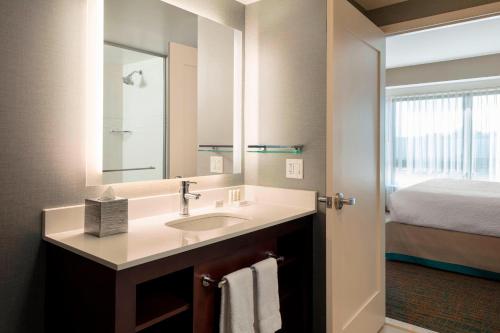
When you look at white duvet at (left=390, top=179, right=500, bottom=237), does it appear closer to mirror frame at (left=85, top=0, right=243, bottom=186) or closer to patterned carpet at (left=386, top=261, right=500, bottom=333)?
patterned carpet at (left=386, top=261, right=500, bottom=333)

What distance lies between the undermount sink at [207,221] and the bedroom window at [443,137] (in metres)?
5.05

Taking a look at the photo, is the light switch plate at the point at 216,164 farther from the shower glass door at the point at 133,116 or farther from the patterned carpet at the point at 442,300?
the patterned carpet at the point at 442,300

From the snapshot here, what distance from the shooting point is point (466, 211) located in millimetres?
3307

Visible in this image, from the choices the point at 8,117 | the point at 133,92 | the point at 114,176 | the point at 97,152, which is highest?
the point at 133,92

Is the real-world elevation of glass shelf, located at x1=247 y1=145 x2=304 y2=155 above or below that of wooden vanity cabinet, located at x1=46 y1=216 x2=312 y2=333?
above

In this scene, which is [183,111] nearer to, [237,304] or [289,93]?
[289,93]

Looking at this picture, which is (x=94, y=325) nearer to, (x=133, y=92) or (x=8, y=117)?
(x=8, y=117)

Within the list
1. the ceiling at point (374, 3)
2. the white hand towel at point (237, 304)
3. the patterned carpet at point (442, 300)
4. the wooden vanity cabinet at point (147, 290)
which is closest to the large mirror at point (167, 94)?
the wooden vanity cabinet at point (147, 290)

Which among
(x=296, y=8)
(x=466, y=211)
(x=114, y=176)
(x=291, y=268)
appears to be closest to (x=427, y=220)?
(x=466, y=211)

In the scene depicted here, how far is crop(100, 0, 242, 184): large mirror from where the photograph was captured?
1575 millimetres

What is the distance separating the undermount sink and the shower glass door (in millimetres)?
270

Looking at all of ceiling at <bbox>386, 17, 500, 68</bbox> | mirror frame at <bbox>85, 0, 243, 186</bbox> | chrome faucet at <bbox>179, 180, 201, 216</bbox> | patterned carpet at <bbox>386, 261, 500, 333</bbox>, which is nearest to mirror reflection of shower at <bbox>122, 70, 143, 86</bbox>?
mirror frame at <bbox>85, 0, 243, 186</bbox>

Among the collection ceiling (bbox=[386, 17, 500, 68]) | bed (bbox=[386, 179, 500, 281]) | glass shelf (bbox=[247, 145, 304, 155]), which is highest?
ceiling (bbox=[386, 17, 500, 68])

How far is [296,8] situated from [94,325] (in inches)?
71.3
